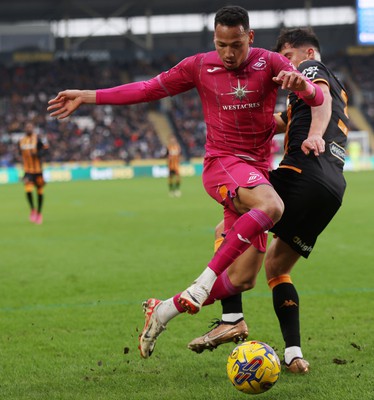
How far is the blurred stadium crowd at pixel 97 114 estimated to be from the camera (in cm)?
4412

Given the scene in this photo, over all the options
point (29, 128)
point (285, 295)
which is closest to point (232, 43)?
point (285, 295)

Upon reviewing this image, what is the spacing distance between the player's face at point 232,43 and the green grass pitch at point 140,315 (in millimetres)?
2042

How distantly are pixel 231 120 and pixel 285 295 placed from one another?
1.28 meters

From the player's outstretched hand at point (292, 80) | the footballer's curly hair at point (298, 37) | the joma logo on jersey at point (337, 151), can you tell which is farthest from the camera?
the footballer's curly hair at point (298, 37)

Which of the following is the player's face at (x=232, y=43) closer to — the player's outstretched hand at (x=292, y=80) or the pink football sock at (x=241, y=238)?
the player's outstretched hand at (x=292, y=80)

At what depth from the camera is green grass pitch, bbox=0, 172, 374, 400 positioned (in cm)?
474

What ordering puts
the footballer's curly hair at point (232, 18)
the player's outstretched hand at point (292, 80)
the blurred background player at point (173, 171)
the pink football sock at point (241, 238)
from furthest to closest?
the blurred background player at point (173, 171), the footballer's curly hair at point (232, 18), the pink football sock at point (241, 238), the player's outstretched hand at point (292, 80)

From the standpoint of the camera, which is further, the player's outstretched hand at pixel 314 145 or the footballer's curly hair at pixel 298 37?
the footballer's curly hair at pixel 298 37

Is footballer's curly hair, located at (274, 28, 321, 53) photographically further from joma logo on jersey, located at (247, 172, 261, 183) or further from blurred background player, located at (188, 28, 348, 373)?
joma logo on jersey, located at (247, 172, 261, 183)

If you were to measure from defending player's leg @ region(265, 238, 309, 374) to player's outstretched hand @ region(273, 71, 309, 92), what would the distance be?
1.20 m

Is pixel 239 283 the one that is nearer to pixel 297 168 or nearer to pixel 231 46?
pixel 297 168

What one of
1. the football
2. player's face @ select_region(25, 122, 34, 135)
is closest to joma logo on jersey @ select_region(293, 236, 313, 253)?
the football

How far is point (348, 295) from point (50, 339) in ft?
10.5

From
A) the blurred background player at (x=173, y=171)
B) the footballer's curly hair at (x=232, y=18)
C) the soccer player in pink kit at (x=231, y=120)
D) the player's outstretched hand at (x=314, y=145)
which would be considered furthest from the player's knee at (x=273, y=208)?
the blurred background player at (x=173, y=171)
